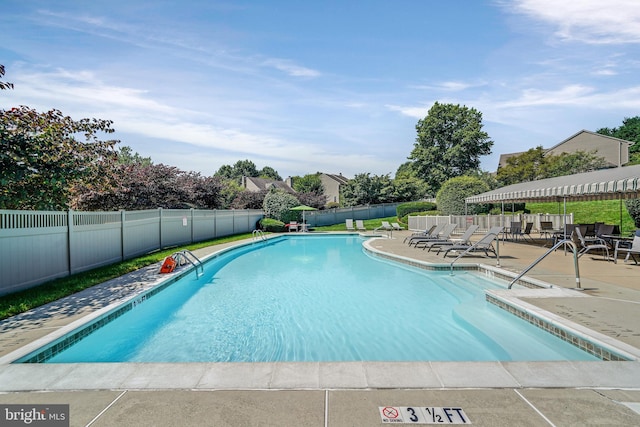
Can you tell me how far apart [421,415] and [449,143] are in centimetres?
4122

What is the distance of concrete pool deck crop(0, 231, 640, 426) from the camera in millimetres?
2598

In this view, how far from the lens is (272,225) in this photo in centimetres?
2445

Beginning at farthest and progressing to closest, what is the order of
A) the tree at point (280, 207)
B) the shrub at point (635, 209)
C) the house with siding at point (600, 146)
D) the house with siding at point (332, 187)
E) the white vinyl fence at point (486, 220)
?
the house with siding at point (332, 187) < the house with siding at point (600, 146) < the tree at point (280, 207) < the white vinyl fence at point (486, 220) < the shrub at point (635, 209)

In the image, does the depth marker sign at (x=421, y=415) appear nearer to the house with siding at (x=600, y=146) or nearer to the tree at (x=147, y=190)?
the tree at (x=147, y=190)

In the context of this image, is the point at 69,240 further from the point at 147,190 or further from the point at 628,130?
the point at 628,130

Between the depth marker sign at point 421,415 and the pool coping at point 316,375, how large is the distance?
0.36 metres

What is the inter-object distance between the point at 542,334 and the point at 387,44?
12.3 meters

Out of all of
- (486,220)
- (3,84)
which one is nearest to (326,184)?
(486,220)

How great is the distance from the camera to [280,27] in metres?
12.4

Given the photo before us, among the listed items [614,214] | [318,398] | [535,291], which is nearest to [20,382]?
[318,398]

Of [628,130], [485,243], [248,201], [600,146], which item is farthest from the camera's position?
[628,130]

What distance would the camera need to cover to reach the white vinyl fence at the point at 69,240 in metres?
6.62

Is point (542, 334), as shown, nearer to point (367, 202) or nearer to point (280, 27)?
point (280, 27)

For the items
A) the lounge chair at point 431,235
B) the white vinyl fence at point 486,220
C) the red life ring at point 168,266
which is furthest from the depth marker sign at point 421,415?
the white vinyl fence at point 486,220
